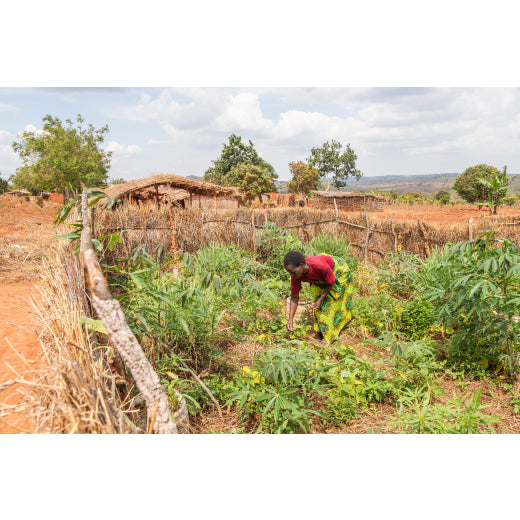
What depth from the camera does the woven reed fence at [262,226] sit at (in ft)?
20.3

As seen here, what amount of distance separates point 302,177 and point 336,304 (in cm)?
2876

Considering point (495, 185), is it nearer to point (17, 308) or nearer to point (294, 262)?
point (294, 262)

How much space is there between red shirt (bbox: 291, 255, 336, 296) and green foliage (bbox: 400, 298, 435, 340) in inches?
41.4

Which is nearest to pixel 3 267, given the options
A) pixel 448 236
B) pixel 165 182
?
pixel 165 182

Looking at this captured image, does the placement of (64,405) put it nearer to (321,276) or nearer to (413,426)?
(413,426)

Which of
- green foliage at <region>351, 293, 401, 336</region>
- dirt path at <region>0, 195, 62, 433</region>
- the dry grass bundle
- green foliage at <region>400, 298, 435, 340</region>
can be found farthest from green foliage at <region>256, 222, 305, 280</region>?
the dry grass bundle

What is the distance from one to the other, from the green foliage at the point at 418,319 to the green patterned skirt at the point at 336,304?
0.66 meters

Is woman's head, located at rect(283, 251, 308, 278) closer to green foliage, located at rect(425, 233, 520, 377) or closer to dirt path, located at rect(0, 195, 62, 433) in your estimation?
green foliage, located at rect(425, 233, 520, 377)

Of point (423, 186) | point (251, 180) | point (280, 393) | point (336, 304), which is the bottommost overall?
point (280, 393)

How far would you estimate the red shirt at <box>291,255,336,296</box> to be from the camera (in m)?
3.16

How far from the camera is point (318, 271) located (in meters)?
3.18

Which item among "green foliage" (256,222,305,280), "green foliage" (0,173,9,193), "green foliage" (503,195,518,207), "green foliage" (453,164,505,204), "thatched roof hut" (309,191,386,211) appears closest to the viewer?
"green foliage" (256,222,305,280)

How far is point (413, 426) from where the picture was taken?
209 cm

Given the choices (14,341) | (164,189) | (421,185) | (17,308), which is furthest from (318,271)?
(421,185)
